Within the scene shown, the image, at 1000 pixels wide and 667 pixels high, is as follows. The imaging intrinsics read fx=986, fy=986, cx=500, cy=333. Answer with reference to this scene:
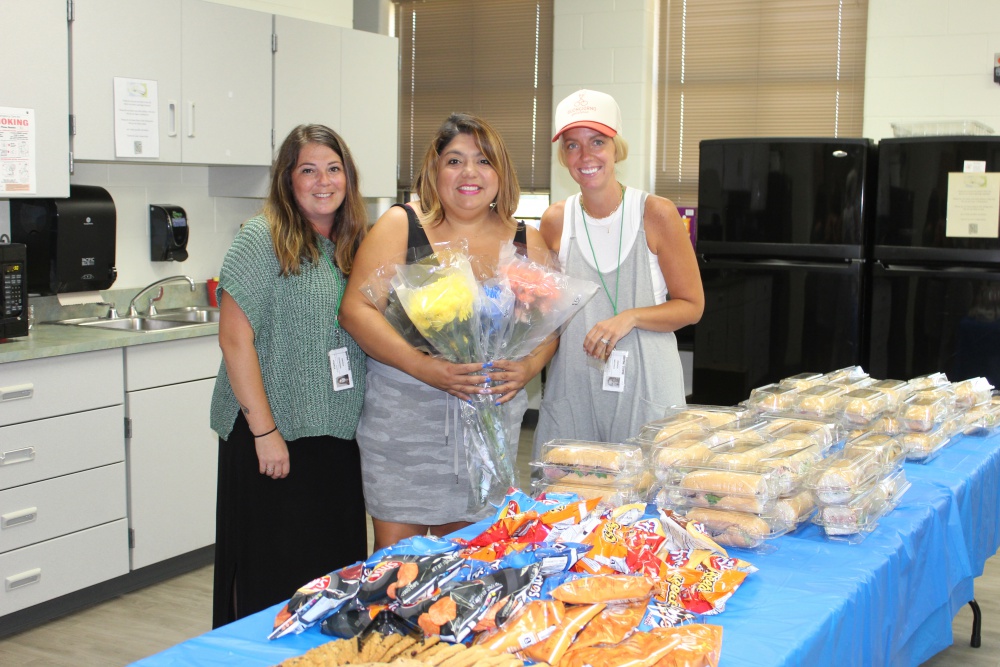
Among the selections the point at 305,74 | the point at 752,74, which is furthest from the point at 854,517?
the point at 752,74

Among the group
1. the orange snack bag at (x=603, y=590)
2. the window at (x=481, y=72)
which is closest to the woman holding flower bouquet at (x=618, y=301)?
the orange snack bag at (x=603, y=590)

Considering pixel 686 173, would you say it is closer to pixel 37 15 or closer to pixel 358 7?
pixel 358 7

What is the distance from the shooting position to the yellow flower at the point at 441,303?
5.96 feet

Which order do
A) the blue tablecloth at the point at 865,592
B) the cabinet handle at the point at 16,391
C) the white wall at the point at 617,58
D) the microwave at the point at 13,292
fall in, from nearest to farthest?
the blue tablecloth at the point at 865,592 < the cabinet handle at the point at 16,391 < the microwave at the point at 13,292 < the white wall at the point at 617,58

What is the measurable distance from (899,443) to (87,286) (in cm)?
310

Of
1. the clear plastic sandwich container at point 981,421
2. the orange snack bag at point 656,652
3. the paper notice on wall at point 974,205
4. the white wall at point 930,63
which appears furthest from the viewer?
the white wall at point 930,63

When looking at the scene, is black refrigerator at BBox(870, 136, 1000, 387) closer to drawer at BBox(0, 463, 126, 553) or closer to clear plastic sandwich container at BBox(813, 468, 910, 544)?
clear plastic sandwich container at BBox(813, 468, 910, 544)

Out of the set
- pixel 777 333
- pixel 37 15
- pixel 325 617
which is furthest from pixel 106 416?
pixel 777 333

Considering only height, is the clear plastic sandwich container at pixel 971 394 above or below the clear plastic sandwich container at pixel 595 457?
above

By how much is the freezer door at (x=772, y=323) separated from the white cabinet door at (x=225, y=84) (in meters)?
2.25

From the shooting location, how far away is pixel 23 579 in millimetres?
3174

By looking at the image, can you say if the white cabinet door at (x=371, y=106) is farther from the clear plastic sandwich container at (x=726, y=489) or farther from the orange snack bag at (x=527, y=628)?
the orange snack bag at (x=527, y=628)

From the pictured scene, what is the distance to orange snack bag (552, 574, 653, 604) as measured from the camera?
1.37 meters

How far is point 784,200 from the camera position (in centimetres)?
471
